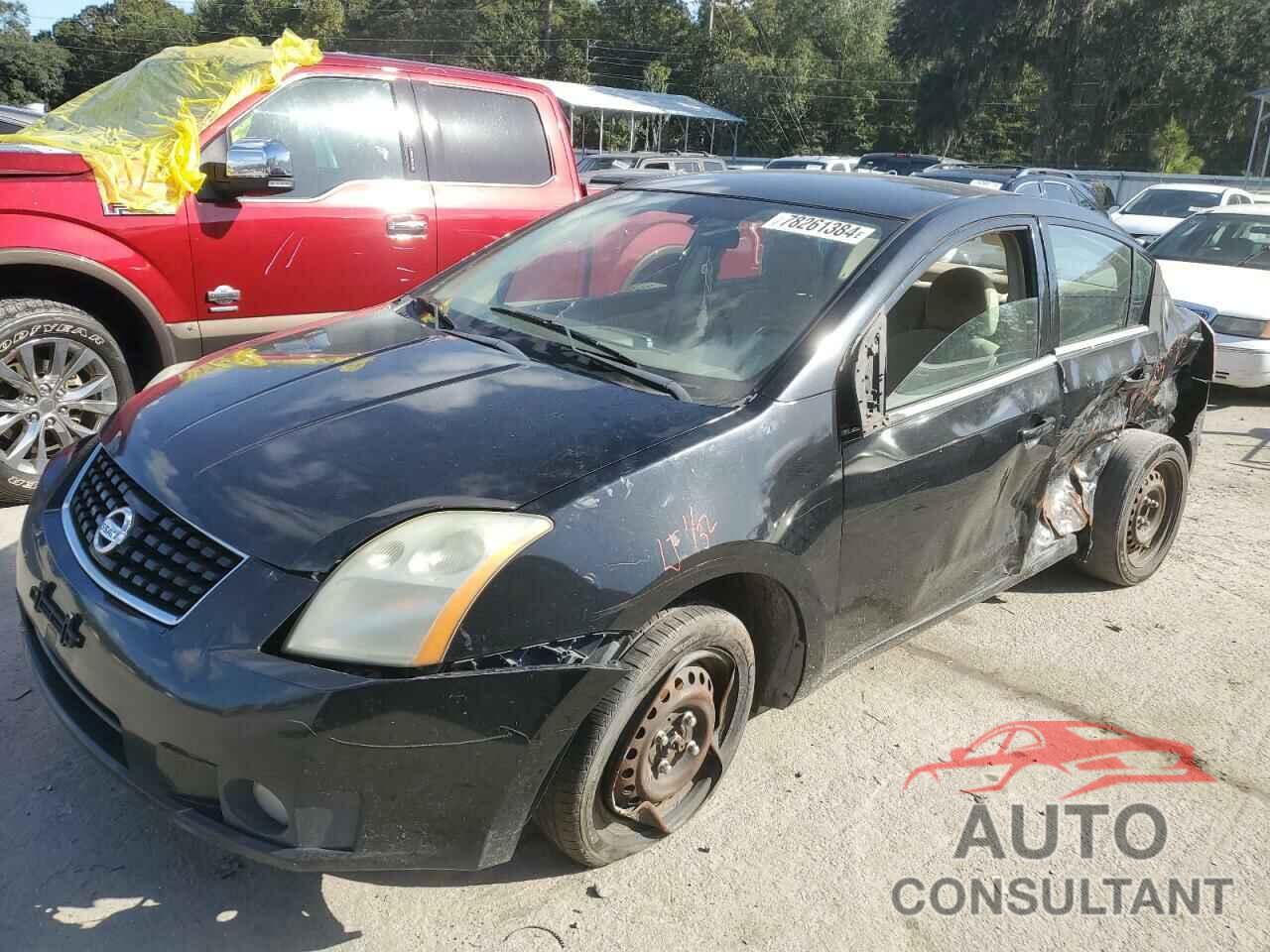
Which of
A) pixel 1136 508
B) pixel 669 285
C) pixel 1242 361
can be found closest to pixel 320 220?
pixel 669 285

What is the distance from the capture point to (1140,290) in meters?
4.15

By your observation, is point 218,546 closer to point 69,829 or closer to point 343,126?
point 69,829

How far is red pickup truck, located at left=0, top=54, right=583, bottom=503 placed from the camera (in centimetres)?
433

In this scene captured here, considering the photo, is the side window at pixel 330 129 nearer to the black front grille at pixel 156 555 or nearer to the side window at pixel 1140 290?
the black front grille at pixel 156 555

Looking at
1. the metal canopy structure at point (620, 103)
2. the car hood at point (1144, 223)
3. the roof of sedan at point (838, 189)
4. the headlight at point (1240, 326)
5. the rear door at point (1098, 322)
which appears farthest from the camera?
the metal canopy structure at point (620, 103)

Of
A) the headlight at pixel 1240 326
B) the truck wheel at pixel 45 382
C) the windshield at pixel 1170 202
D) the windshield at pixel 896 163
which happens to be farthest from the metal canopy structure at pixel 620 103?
the truck wheel at pixel 45 382

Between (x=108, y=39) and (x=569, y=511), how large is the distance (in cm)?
8142

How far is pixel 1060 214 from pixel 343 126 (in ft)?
11.3

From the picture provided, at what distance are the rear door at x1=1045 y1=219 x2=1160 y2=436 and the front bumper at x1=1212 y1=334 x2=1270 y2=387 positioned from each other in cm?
381

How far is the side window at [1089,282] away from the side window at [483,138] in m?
3.19

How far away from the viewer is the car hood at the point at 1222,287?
7.65 meters

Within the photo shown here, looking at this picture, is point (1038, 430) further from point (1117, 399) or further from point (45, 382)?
point (45, 382)

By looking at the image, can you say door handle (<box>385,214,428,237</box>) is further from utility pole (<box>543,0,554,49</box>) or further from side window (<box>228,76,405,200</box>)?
utility pole (<box>543,0,554,49</box>)

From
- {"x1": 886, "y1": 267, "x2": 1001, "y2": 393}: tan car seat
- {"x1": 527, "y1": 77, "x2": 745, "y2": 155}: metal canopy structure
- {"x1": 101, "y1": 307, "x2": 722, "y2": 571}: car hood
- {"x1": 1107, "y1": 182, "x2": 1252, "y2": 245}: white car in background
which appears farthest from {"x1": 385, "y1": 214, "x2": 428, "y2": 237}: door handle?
{"x1": 527, "y1": 77, "x2": 745, "y2": 155}: metal canopy structure
